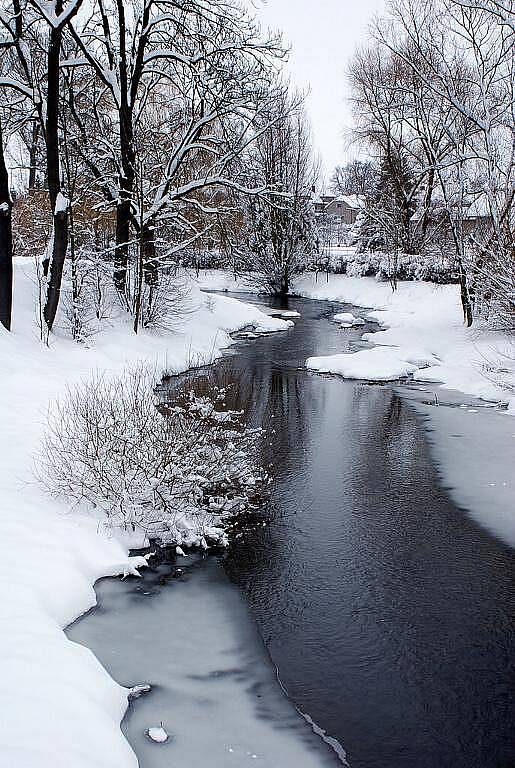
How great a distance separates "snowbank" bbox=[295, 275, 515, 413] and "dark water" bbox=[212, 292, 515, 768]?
484 centimetres

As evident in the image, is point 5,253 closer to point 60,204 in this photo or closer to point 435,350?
point 60,204

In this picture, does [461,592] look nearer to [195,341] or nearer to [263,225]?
[195,341]

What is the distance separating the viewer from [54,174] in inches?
599

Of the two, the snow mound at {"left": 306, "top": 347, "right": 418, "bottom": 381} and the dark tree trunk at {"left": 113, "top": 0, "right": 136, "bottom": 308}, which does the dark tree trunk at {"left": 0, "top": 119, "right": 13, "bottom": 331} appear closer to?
the dark tree trunk at {"left": 113, "top": 0, "right": 136, "bottom": 308}

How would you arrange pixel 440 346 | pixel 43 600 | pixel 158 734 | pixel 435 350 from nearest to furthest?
pixel 158 734, pixel 43 600, pixel 435 350, pixel 440 346

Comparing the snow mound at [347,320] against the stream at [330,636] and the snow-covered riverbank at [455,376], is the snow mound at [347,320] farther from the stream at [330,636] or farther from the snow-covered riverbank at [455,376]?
the stream at [330,636]

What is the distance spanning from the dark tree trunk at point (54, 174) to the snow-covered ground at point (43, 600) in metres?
1.90

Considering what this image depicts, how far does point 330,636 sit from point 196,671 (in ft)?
4.22

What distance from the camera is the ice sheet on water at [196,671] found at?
495cm

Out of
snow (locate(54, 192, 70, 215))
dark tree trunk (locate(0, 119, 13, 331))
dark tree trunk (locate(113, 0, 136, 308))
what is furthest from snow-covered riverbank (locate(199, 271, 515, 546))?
dark tree trunk (locate(0, 119, 13, 331))

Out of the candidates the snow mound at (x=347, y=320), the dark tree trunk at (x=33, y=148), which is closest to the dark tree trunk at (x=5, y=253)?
the dark tree trunk at (x=33, y=148)

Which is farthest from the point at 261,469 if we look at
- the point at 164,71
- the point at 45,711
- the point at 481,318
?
the point at 164,71

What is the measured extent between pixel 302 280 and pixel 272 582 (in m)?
34.6

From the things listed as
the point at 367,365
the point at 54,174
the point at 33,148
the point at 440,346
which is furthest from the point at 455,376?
the point at 33,148
